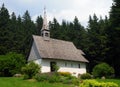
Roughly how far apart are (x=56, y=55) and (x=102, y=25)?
15.3 m

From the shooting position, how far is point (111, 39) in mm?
51531

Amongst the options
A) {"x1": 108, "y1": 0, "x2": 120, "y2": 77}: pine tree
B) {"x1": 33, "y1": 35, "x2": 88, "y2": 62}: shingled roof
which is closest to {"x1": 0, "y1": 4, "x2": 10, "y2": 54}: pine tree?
{"x1": 33, "y1": 35, "x2": 88, "y2": 62}: shingled roof

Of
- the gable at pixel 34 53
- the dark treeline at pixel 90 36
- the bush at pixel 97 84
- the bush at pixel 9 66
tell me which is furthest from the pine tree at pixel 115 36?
the bush at pixel 97 84

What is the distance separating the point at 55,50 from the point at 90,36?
461 inches

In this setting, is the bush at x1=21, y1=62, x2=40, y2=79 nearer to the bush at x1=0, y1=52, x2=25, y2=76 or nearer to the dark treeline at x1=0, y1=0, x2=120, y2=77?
the bush at x1=0, y1=52, x2=25, y2=76

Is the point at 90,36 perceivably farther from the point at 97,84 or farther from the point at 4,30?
the point at 97,84

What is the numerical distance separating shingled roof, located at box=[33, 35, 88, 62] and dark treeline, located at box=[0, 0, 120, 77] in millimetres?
3134

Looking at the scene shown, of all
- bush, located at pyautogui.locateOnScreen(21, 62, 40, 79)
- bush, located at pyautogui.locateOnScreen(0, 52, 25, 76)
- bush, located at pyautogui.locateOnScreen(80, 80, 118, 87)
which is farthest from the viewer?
bush, located at pyautogui.locateOnScreen(0, 52, 25, 76)

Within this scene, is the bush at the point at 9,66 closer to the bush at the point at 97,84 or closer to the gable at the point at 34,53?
the gable at the point at 34,53

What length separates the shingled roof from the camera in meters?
45.2

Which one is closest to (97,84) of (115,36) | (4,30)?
(115,36)

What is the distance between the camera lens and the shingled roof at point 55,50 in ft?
148

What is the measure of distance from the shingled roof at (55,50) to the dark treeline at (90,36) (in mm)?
3134

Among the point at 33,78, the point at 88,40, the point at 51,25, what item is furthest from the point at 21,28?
the point at 33,78
